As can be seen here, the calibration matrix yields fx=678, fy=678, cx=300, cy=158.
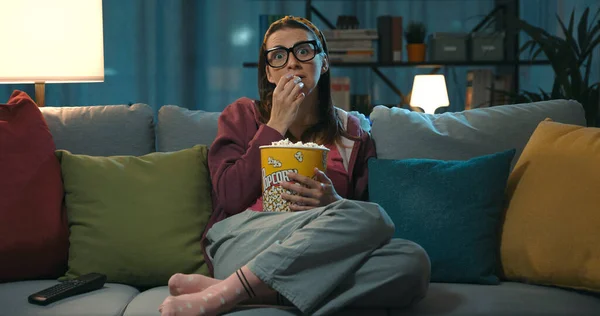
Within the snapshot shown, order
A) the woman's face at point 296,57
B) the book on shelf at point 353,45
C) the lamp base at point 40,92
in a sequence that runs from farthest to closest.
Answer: the book on shelf at point 353,45, the lamp base at point 40,92, the woman's face at point 296,57

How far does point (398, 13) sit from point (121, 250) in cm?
282

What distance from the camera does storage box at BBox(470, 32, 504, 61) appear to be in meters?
3.89

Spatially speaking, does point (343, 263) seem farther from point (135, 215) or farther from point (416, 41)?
point (416, 41)

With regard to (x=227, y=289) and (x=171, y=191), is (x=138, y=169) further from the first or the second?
(x=227, y=289)

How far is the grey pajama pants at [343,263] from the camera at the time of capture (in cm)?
141

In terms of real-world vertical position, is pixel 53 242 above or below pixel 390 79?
below

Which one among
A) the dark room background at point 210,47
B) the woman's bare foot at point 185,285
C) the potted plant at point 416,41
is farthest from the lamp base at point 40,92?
the potted plant at point 416,41

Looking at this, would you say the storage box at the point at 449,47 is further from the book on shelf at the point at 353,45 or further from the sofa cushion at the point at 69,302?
the sofa cushion at the point at 69,302

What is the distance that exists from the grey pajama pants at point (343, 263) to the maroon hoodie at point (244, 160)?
11.7 inches

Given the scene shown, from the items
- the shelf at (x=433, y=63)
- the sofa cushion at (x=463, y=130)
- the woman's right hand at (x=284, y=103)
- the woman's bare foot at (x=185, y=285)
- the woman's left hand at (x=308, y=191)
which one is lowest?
the woman's bare foot at (x=185, y=285)

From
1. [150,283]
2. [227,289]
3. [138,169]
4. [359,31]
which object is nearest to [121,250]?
[150,283]

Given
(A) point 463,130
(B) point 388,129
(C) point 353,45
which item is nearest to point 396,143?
(B) point 388,129

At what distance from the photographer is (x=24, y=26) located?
2.18 metres

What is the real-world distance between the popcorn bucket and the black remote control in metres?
0.48
